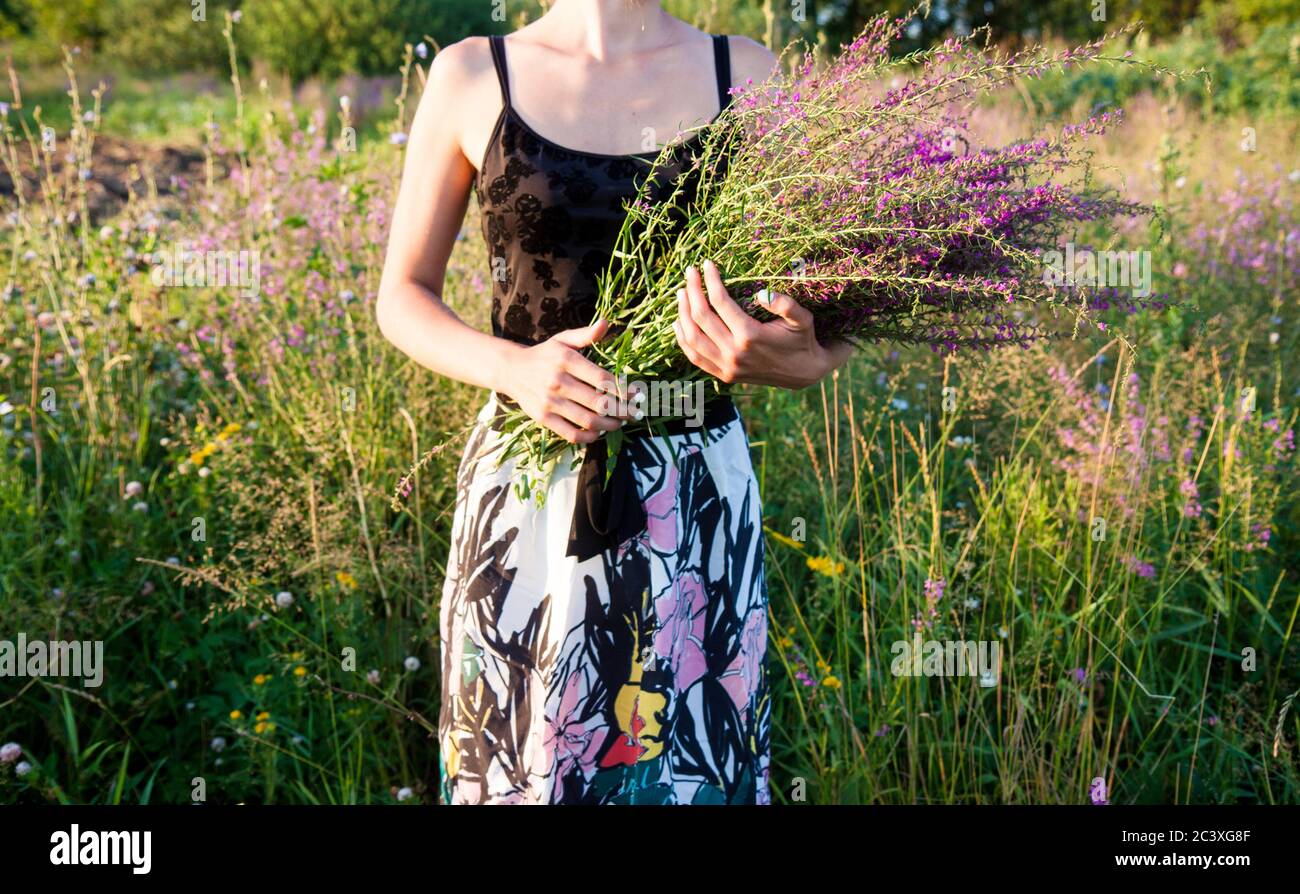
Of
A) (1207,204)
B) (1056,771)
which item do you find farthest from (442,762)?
(1207,204)

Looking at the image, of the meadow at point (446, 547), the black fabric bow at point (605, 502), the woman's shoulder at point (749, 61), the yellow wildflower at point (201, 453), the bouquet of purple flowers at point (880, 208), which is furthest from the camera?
the yellow wildflower at point (201, 453)

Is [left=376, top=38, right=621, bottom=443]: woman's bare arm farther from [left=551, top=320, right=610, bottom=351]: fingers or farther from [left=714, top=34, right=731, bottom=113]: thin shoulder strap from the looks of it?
[left=714, top=34, right=731, bottom=113]: thin shoulder strap

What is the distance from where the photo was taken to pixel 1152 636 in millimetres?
2633

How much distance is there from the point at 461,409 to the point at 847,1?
21.6m

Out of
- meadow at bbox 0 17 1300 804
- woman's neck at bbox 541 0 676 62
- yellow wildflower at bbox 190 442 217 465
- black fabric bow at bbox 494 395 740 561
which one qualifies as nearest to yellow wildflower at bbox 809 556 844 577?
meadow at bbox 0 17 1300 804

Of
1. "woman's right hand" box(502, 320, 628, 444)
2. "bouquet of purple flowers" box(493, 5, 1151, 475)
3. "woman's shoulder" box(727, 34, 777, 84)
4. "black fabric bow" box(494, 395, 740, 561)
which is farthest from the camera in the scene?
"woman's shoulder" box(727, 34, 777, 84)

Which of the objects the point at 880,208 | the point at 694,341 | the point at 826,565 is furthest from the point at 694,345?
the point at 826,565

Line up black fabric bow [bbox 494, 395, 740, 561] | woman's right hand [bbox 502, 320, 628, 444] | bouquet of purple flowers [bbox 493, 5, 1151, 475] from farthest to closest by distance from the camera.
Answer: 1. black fabric bow [bbox 494, 395, 740, 561]
2. woman's right hand [bbox 502, 320, 628, 444]
3. bouquet of purple flowers [bbox 493, 5, 1151, 475]

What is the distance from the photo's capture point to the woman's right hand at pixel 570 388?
5.10ft

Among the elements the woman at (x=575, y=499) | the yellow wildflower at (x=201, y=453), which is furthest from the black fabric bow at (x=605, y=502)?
the yellow wildflower at (x=201, y=453)

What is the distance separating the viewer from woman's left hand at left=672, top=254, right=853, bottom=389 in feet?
4.79

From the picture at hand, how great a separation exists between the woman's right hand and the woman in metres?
0.03

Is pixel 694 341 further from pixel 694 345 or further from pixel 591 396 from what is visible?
pixel 591 396

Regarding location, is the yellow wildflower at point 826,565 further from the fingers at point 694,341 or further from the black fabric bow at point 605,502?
the fingers at point 694,341
